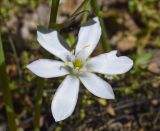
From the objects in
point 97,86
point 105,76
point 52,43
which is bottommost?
point 105,76

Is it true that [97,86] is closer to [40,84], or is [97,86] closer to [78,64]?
[78,64]

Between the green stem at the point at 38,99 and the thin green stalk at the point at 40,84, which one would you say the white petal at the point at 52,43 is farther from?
the green stem at the point at 38,99

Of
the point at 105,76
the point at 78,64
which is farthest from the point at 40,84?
the point at 105,76

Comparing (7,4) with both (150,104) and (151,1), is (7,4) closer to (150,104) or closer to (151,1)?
(151,1)

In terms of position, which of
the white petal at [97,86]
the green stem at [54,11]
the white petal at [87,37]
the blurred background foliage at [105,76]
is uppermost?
the green stem at [54,11]

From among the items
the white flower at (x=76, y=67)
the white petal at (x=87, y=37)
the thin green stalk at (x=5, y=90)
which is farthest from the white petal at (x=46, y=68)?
the thin green stalk at (x=5, y=90)

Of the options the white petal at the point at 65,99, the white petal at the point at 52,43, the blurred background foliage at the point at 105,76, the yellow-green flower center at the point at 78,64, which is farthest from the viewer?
the blurred background foliage at the point at 105,76

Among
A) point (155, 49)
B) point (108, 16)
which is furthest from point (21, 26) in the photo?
point (155, 49)
